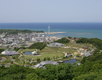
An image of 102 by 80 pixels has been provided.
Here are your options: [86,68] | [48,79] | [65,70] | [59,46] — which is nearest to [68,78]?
[65,70]

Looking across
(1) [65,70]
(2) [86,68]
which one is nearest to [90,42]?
(2) [86,68]

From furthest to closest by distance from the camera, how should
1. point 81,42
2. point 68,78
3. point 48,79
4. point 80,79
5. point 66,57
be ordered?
point 81,42 → point 66,57 → point 68,78 → point 48,79 → point 80,79

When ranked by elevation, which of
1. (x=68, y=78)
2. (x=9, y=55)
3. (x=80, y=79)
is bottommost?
(x=9, y=55)

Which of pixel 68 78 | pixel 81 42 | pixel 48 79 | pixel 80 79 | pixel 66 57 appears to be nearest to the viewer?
pixel 80 79

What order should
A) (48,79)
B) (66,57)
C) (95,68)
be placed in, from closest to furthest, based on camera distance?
(48,79) < (95,68) < (66,57)

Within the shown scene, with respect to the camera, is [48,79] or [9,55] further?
[9,55]

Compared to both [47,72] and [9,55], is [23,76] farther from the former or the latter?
[9,55]

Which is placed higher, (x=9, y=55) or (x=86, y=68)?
(x=86, y=68)

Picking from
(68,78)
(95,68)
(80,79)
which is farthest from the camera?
(95,68)

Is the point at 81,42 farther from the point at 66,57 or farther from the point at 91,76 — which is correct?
the point at 91,76
